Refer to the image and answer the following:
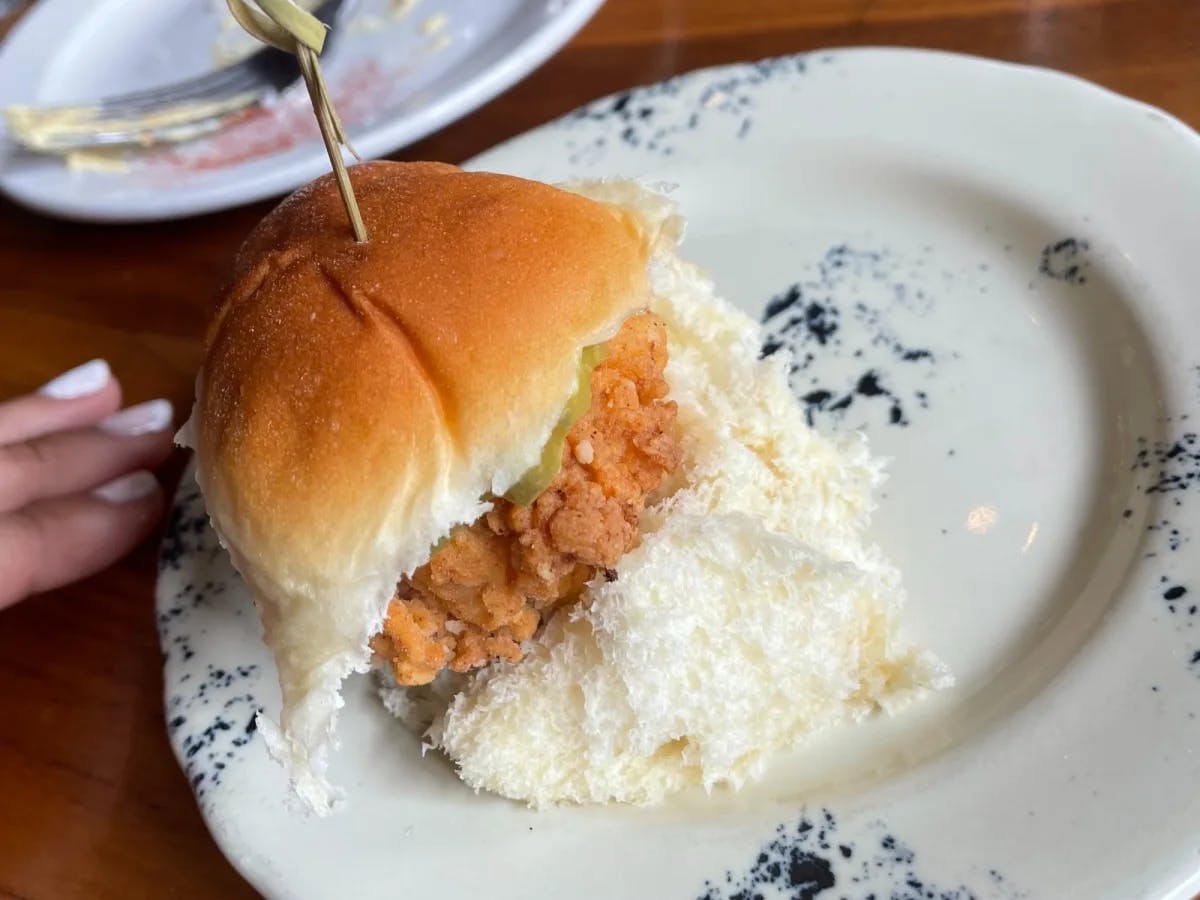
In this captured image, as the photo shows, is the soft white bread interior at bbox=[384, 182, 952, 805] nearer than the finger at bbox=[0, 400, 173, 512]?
Yes

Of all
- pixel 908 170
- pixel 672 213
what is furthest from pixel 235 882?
pixel 908 170

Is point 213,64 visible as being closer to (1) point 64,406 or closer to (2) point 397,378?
(1) point 64,406

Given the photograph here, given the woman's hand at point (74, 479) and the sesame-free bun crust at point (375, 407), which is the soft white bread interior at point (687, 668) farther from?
the woman's hand at point (74, 479)

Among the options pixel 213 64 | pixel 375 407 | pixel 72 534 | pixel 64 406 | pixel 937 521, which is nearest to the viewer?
pixel 375 407

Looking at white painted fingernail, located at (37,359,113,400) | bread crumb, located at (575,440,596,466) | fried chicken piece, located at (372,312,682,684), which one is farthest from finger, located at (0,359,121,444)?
bread crumb, located at (575,440,596,466)

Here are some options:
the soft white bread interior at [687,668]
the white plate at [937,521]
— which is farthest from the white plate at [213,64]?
the soft white bread interior at [687,668]

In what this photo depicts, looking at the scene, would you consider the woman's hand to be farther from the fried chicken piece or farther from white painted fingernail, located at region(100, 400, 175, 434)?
the fried chicken piece

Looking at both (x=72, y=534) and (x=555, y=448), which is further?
(x=72, y=534)

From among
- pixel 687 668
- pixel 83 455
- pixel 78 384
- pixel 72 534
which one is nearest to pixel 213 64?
pixel 78 384
